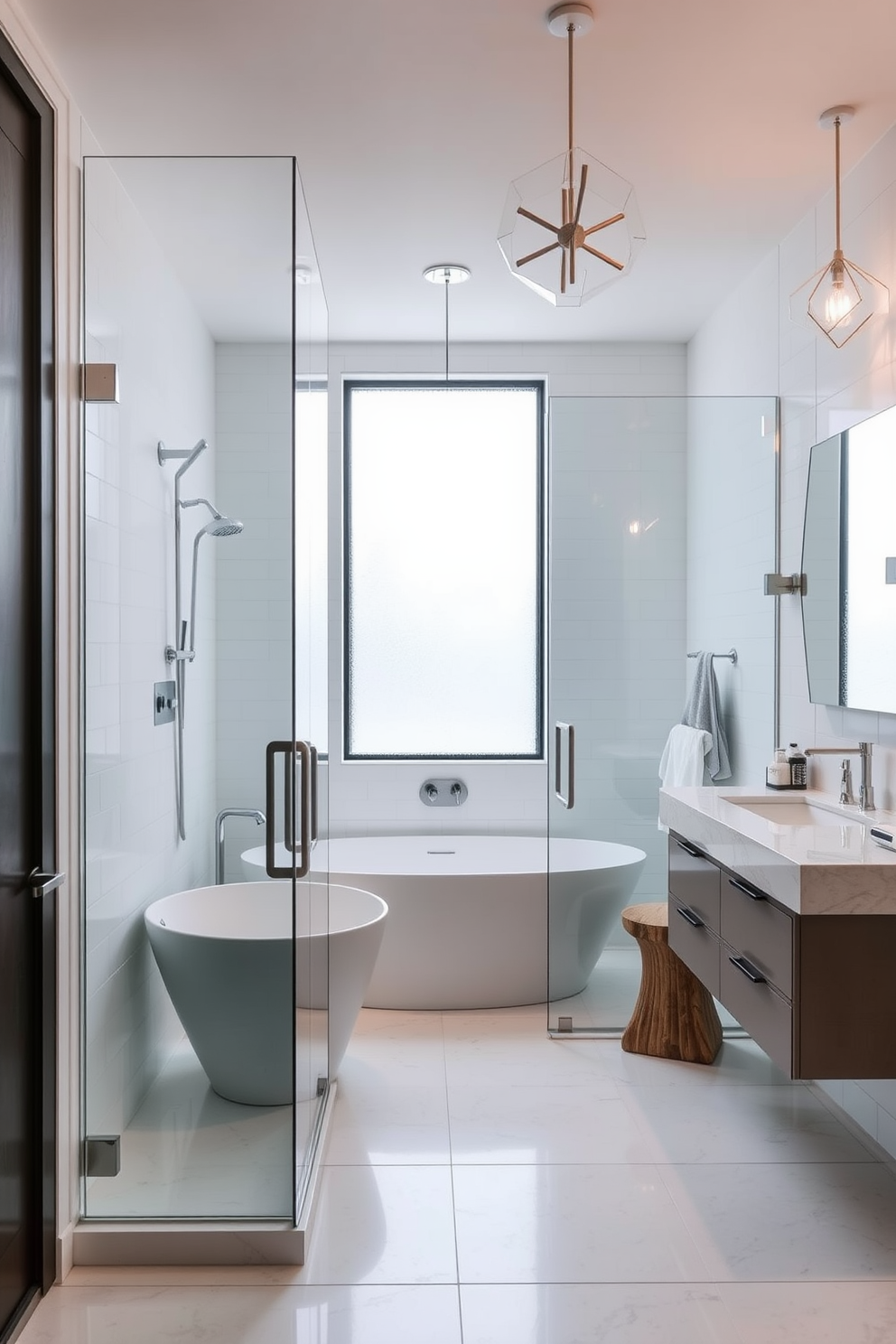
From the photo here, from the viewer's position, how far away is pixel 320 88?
268 cm

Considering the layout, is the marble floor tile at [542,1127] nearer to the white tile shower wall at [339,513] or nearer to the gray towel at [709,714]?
the gray towel at [709,714]

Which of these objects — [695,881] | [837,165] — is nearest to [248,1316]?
[695,881]

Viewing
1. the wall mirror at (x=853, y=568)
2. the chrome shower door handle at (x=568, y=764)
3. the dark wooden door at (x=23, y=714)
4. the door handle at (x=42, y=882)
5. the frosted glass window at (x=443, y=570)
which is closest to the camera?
the dark wooden door at (x=23, y=714)

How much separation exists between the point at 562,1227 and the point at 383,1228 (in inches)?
A: 17.2

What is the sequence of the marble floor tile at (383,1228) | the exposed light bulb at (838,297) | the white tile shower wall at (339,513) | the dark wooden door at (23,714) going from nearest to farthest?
the dark wooden door at (23,714)
the marble floor tile at (383,1228)
the exposed light bulb at (838,297)
the white tile shower wall at (339,513)

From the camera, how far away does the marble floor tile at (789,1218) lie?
2.39 m

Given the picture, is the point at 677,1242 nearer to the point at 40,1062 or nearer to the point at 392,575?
the point at 40,1062

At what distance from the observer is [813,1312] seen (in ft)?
7.27

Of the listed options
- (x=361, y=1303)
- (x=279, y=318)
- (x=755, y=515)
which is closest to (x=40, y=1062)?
(x=361, y=1303)

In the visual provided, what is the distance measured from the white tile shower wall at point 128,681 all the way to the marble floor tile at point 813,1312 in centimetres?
138

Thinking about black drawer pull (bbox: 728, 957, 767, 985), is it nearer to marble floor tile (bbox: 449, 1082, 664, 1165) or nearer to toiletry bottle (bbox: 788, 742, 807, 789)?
marble floor tile (bbox: 449, 1082, 664, 1165)

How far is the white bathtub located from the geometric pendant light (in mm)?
1940

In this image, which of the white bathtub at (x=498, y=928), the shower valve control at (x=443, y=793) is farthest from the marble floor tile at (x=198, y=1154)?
the shower valve control at (x=443, y=793)

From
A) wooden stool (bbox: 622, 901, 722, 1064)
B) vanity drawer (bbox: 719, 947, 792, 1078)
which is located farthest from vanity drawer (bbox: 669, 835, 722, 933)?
wooden stool (bbox: 622, 901, 722, 1064)
